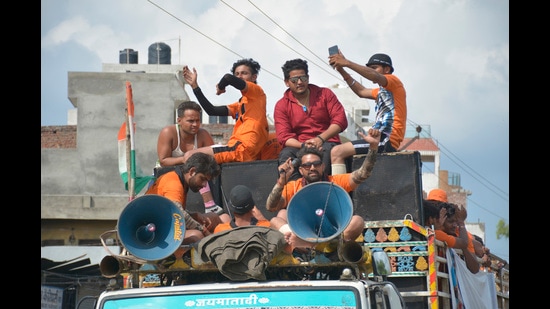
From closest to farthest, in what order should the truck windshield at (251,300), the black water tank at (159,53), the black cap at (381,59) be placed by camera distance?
1. the truck windshield at (251,300)
2. the black cap at (381,59)
3. the black water tank at (159,53)

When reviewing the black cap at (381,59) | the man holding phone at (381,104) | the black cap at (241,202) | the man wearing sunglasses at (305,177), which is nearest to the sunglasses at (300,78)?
the man holding phone at (381,104)

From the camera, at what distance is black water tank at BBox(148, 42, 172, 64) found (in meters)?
39.8

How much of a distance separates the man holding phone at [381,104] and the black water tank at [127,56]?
1267 inches

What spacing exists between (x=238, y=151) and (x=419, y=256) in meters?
2.46

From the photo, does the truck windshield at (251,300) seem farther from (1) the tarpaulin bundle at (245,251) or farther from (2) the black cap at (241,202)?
(2) the black cap at (241,202)

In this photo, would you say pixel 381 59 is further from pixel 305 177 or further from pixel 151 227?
pixel 151 227

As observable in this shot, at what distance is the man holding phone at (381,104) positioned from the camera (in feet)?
28.5

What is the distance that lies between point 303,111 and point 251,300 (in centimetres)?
360

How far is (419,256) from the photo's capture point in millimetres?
7508

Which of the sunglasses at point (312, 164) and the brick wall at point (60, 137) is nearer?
the sunglasses at point (312, 164)

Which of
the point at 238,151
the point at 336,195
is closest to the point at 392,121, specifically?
the point at 238,151

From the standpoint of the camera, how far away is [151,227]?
6492 mm

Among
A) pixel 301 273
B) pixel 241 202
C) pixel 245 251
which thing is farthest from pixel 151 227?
pixel 301 273
